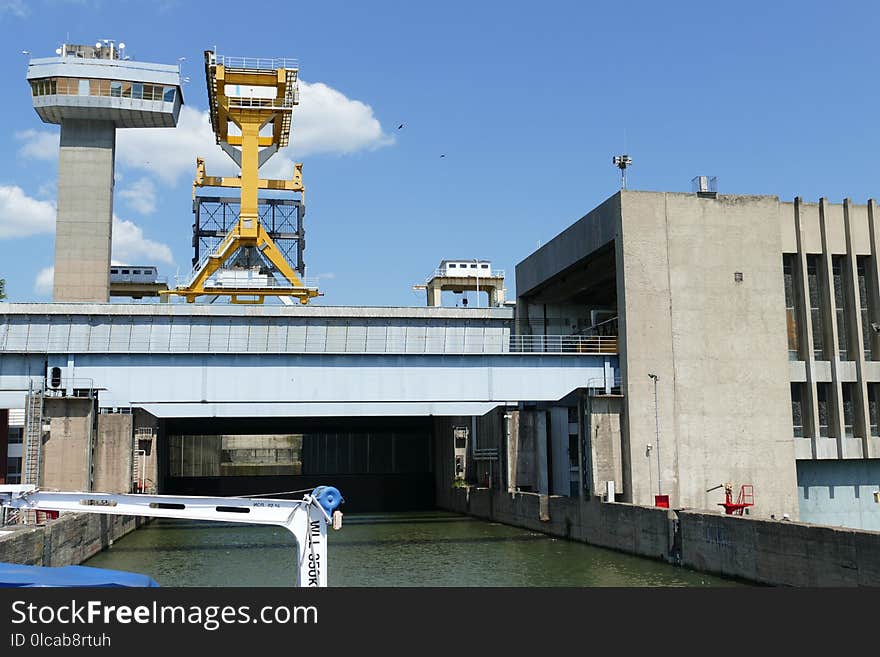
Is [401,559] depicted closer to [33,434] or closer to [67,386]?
[67,386]

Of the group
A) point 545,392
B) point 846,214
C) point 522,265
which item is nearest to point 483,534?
point 545,392

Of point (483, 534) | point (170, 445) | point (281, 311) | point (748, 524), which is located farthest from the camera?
point (170, 445)

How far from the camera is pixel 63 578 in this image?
13852 mm

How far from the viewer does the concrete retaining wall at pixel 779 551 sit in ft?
70.3

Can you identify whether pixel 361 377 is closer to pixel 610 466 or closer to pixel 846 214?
pixel 610 466

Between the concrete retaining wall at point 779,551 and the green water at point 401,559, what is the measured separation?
2.32 feet

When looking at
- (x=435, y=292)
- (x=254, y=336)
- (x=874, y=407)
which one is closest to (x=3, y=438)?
(x=254, y=336)

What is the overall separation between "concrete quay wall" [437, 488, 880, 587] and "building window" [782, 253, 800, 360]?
1104 cm

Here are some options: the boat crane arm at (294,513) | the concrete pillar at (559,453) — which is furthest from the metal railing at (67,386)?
the boat crane arm at (294,513)

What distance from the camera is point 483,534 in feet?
137

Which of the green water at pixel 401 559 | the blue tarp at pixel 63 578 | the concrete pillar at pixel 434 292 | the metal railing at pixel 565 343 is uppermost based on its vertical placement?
the concrete pillar at pixel 434 292

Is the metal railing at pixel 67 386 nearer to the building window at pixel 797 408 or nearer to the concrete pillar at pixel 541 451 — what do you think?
the concrete pillar at pixel 541 451

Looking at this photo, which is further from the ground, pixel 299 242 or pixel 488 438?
pixel 299 242

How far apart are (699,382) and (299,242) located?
40.4 m
